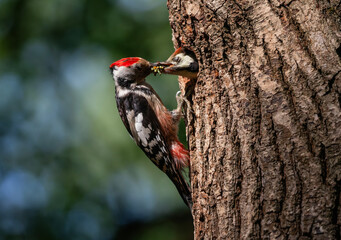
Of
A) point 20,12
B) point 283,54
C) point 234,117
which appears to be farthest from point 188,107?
point 20,12

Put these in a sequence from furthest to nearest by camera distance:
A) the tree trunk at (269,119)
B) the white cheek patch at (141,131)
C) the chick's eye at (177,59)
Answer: the white cheek patch at (141,131) → the chick's eye at (177,59) → the tree trunk at (269,119)

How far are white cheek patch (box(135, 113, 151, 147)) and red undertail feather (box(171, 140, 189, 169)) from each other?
0.85ft

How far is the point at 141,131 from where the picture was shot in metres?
3.83

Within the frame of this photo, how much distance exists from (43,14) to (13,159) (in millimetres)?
2075

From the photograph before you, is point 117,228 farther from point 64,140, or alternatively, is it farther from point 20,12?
point 20,12

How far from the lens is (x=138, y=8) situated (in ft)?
17.8

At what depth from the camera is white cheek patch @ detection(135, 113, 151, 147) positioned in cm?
381

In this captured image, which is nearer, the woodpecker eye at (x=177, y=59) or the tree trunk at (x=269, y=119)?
the tree trunk at (x=269, y=119)

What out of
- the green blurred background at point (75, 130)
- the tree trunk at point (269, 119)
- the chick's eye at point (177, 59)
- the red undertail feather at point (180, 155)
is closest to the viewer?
the tree trunk at point (269, 119)

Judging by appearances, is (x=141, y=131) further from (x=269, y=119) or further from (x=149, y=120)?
(x=269, y=119)

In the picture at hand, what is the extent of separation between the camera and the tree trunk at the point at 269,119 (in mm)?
1962

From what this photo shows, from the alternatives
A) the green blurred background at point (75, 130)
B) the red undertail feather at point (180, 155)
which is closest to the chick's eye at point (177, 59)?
the red undertail feather at point (180, 155)

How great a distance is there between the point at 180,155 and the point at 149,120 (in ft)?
1.67

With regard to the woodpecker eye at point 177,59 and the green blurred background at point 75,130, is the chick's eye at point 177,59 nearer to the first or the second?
the woodpecker eye at point 177,59
